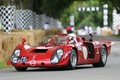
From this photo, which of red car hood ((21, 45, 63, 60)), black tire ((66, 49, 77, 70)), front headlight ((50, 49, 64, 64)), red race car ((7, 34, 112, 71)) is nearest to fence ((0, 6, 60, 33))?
red race car ((7, 34, 112, 71))

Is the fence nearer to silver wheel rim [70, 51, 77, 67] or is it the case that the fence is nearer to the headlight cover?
the headlight cover

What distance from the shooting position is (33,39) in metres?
27.9

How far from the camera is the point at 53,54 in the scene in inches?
604

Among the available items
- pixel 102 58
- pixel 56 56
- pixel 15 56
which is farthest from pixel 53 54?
pixel 102 58

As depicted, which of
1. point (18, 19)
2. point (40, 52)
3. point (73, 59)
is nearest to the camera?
point (40, 52)

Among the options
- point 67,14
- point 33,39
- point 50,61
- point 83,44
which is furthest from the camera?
point 67,14

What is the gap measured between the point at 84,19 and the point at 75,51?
124m

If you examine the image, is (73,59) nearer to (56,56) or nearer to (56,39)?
(56,56)

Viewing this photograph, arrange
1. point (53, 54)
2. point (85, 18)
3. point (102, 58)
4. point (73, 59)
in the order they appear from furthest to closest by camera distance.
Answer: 1. point (85, 18)
2. point (102, 58)
3. point (73, 59)
4. point (53, 54)

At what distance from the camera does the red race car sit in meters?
15.3

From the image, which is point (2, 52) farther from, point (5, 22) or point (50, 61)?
point (5, 22)

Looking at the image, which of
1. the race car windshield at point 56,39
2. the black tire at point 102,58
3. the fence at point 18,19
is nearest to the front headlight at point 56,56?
the race car windshield at point 56,39

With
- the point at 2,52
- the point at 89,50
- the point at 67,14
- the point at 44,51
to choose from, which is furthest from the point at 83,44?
the point at 67,14

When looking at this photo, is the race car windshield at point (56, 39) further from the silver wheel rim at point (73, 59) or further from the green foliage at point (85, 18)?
the green foliage at point (85, 18)
